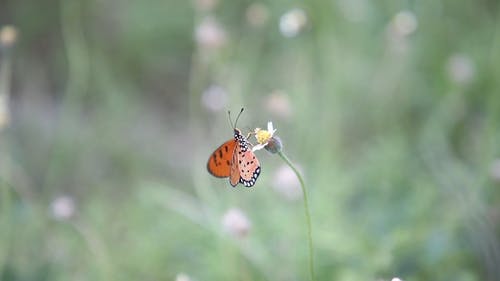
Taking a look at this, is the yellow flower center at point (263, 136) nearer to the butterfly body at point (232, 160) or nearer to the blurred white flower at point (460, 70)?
the butterfly body at point (232, 160)

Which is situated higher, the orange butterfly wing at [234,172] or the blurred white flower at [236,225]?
the blurred white flower at [236,225]

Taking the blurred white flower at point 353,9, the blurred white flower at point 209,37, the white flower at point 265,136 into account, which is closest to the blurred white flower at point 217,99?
the blurred white flower at point 209,37

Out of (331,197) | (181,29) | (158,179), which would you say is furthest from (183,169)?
(331,197)

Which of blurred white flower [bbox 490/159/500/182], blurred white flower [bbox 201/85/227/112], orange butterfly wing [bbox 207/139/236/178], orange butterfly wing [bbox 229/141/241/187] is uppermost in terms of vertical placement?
blurred white flower [bbox 201/85/227/112]

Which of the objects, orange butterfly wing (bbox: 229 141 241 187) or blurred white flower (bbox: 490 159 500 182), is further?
blurred white flower (bbox: 490 159 500 182)

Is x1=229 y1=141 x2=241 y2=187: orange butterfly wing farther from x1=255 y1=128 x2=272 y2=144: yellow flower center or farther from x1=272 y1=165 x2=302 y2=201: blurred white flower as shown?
x1=272 y1=165 x2=302 y2=201: blurred white flower

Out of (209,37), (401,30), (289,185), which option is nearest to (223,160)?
(289,185)

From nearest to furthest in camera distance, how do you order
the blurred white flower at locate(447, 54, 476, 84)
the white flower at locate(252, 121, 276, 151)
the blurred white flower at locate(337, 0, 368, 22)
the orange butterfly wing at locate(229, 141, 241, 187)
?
the white flower at locate(252, 121, 276, 151), the orange butterfly wing at locate(229, 141, 241, 187), the blurred white flower at locate(447, 54, 476, 84), the blurred white flower at locate(337, 0, 368, 22)

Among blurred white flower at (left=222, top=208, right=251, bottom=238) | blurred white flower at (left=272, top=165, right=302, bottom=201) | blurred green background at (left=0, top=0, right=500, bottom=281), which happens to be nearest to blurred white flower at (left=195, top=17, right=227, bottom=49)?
blurred green background at (left=0, top=0, right=500, bottom=281)

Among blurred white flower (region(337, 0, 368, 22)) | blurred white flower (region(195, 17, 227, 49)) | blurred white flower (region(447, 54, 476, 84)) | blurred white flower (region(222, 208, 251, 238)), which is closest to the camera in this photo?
blurred white flower (region(222, 208, 251, 238))
